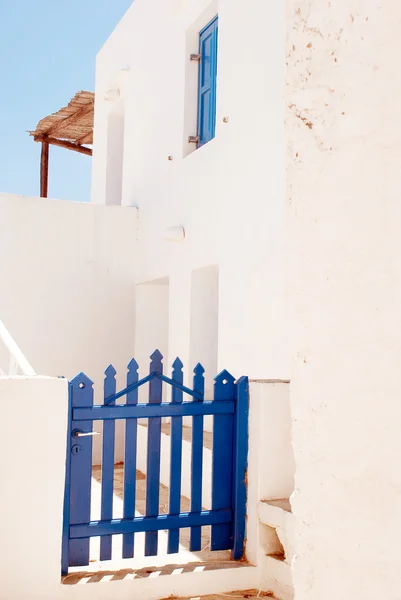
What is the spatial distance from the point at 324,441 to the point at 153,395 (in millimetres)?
2858

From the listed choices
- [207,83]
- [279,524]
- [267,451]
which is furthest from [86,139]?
[279,524]

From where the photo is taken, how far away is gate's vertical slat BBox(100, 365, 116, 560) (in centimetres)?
389

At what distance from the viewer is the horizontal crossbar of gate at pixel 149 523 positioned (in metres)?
3.83

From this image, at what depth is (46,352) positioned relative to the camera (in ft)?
29.4

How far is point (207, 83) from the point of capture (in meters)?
7.78

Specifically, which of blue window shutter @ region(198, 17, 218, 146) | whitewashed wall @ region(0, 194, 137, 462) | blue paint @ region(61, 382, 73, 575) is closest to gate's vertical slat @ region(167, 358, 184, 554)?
blue paint @ region(61, 382, 73, 575)

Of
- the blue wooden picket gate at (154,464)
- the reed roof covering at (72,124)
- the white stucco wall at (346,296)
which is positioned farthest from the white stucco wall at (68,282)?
the white stucco wall at (346,296)

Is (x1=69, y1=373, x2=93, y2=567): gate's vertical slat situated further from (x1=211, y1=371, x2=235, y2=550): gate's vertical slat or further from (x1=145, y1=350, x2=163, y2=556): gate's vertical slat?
(x1=211, y1=371, x2=235, y2=550): gate's vertical slat

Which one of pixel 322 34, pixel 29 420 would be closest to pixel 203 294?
pixel 29 420

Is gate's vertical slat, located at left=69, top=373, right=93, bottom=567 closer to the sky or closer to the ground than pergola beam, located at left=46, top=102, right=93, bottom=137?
closer to the ground

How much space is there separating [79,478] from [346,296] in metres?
2.88

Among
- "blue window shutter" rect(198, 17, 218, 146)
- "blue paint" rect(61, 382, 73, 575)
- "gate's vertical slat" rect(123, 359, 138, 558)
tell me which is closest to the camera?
"blue paint" rect(61, 382, 73, 575)

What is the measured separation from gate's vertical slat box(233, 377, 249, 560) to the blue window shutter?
421 cm

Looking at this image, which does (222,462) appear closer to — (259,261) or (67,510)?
(67,510)
